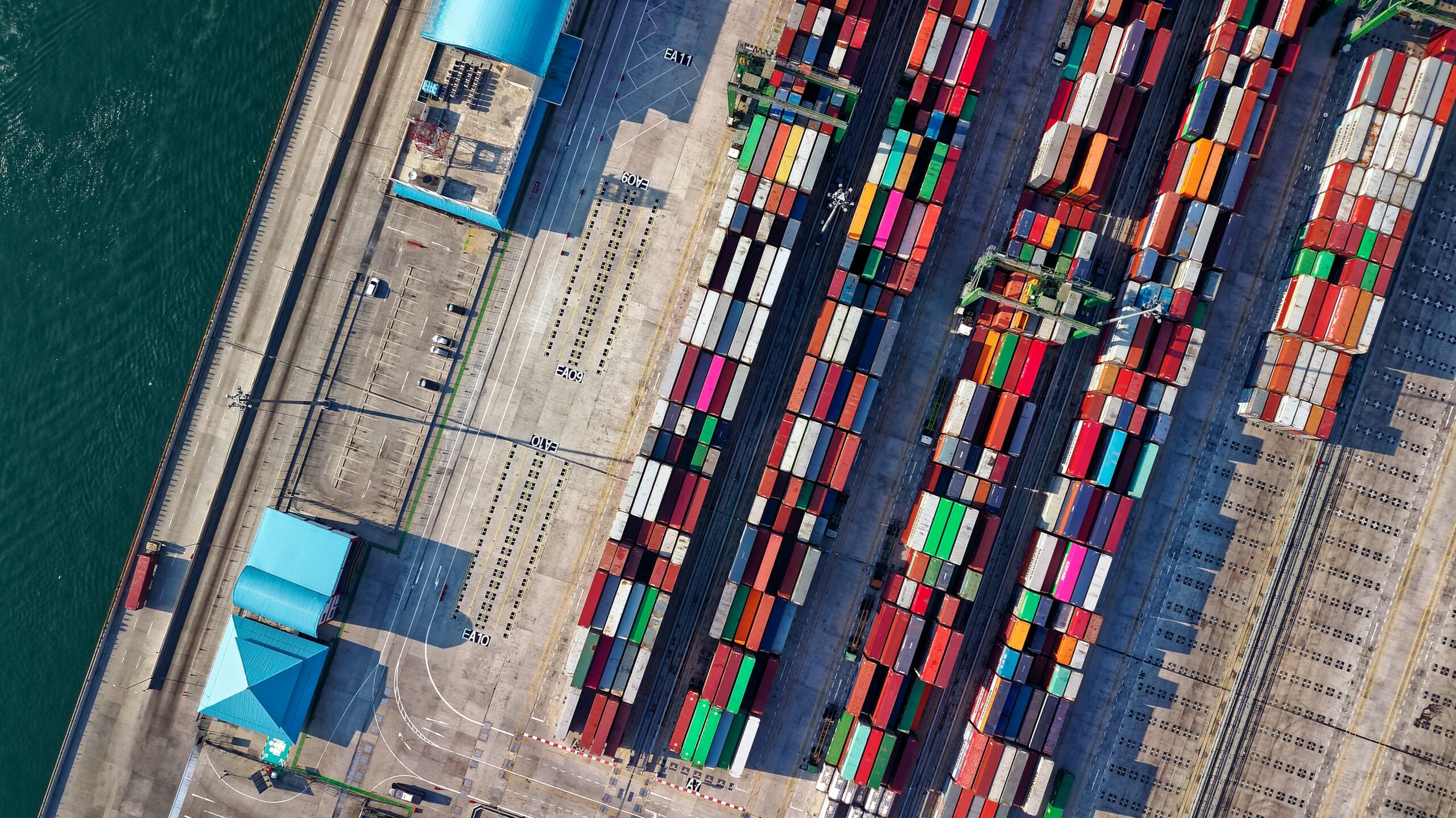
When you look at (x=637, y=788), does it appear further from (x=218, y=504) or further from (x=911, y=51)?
(x=911, y=51)

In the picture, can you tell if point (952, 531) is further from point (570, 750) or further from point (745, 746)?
point (570, 750)

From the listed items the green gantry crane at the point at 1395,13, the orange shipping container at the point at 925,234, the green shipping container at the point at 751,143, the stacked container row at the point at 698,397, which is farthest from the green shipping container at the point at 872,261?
the green gantry crane at the point at 1395,13

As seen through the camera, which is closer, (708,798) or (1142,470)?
(1142,470)

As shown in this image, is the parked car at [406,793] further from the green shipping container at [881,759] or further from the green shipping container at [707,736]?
the green shipping container at [881,759]

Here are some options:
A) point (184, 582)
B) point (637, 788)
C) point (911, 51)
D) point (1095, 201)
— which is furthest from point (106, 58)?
point (1095, 201)

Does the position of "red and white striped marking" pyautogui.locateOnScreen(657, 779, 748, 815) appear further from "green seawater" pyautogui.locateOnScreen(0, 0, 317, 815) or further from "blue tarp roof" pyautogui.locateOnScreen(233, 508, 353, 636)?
"green seawater" pyautogui.locateOnScreen(0, 0, 317, 815)

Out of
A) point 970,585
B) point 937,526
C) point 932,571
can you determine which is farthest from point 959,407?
point 970,585

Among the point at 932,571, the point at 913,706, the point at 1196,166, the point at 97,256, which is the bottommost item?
the point at 913,706
